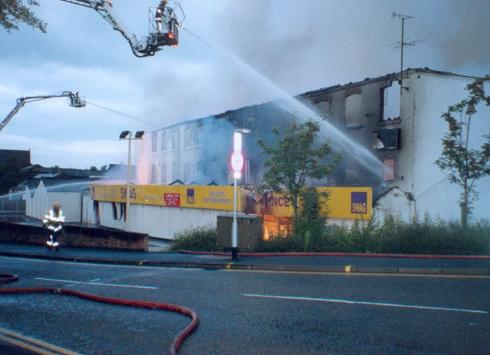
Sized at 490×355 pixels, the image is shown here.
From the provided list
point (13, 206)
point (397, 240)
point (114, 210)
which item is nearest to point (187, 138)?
point (114, 210)

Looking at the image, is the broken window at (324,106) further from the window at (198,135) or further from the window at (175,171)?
the window at (175,171)

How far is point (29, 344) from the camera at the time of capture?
6949 millimetres

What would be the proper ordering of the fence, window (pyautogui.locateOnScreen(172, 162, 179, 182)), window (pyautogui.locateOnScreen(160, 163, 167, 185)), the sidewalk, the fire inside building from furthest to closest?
the fence
window (pyautogui.locateOnScreen(160, 163, 167, 185))
window (pyautogui.locateOnScreen(172, 162, 179, 182))
the fire inside building
the sidewalk

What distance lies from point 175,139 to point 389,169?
22.8m

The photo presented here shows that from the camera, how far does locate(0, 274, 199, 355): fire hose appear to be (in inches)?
269

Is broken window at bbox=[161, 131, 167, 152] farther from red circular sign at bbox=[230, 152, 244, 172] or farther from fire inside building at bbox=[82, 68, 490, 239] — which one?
red circular sign at bbox=[230, 152, 244, 172]

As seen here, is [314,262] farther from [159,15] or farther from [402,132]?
[402,132]

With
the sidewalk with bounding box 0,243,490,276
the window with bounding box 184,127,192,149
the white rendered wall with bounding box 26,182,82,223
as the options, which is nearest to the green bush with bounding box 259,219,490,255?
the sidewalk with bounding box 0,243,490,276

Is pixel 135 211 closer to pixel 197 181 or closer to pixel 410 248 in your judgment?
pixel 197 181

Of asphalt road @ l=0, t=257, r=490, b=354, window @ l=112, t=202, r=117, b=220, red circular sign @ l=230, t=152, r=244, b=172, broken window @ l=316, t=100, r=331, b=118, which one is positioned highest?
broken window @ l=316, t=100, r=331, b=118

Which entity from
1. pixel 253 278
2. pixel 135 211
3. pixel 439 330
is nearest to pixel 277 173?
pixel 253 278

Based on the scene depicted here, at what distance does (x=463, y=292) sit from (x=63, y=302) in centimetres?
746

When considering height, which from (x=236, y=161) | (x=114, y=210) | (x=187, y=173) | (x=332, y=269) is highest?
(x=187, y=173)

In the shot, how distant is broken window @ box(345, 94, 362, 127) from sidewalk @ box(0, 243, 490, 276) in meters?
15.1
